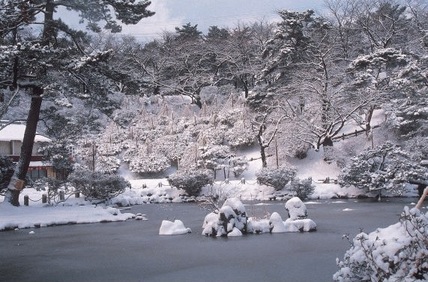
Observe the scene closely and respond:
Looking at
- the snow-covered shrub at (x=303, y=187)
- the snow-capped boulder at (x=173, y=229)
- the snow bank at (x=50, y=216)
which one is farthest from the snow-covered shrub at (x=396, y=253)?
the snow-covered shrub at (x=303, y=187)

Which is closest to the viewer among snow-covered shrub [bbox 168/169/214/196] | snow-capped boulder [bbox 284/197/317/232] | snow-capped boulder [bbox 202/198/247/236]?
snow-capped boulder [bbox 202/198/247/236]

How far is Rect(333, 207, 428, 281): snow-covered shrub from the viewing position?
203 inches

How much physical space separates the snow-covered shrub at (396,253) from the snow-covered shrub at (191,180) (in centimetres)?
2226

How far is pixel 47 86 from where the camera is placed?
18297 mm

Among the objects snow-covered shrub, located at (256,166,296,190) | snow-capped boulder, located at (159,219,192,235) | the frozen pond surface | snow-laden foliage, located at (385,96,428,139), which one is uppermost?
snow-laden foliage, located at (385,96,428,139)

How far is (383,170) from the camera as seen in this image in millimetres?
26000

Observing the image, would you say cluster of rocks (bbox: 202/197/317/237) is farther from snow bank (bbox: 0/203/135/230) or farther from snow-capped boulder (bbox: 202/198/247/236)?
snow bank (bbox: 0/203/135/230)

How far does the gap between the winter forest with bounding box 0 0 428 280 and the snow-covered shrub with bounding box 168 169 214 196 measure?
9cm

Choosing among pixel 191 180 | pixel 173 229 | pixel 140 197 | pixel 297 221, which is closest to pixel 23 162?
pixel 140 197

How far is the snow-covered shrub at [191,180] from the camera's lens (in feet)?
91.6

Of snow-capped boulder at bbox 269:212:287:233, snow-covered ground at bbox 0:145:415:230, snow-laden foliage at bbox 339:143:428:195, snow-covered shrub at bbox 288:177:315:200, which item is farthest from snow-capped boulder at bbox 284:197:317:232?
snow-covered shrub at bbox 288:177:315:200

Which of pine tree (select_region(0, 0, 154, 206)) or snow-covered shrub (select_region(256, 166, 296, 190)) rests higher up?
pine tree (select_region(0, 0, 154, 206))

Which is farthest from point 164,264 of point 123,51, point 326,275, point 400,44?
point 123,51

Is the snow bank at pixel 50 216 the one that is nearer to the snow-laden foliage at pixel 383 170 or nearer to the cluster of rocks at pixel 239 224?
the cluster of rocks at pixel 239 224
